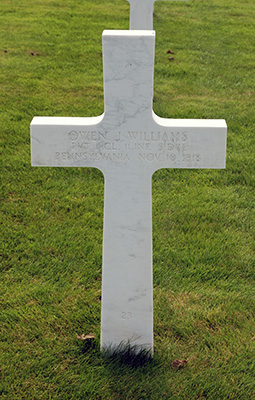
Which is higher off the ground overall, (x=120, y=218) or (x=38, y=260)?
(x=120, y=218)

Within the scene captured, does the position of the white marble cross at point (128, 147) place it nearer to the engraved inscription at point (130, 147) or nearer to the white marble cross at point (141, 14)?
the engraved inscription at point (130, 147)

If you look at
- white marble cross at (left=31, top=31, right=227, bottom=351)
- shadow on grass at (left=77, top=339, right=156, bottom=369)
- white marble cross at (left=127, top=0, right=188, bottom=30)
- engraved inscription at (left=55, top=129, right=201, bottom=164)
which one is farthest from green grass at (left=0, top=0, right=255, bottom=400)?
engraved inscription at (left=55, top=129, right=201, bottom=164)

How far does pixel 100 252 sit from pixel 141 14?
370cm

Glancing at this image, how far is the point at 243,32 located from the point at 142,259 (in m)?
7.82

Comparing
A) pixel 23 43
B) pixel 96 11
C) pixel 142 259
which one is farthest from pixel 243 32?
pixel 142 259

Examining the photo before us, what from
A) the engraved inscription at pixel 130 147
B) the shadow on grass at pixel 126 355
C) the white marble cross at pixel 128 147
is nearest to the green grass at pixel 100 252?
the shadow on grass at pixel 126 355

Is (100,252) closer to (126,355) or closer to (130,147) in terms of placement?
(126,355)

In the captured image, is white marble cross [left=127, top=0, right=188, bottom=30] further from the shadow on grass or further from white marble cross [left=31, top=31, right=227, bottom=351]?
the shadow on grass

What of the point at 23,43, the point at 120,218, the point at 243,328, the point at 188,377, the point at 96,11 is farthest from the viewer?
the point at 96,11

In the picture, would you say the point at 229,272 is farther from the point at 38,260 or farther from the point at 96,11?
the point at 96,11

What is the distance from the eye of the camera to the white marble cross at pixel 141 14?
676 centimetres

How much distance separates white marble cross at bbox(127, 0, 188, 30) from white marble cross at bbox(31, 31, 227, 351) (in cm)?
419

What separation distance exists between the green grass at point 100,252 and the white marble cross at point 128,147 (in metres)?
0.59

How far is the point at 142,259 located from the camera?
320cm
